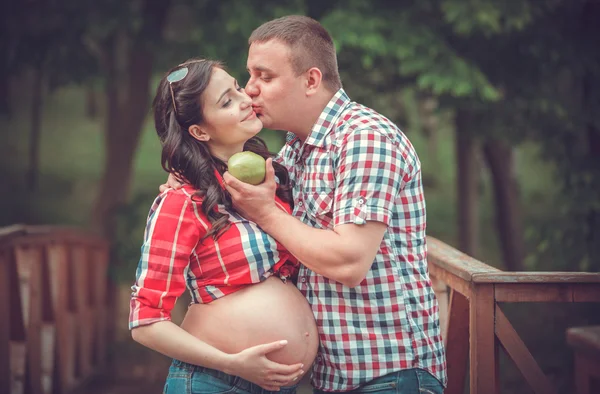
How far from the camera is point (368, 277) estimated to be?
288 centimetres

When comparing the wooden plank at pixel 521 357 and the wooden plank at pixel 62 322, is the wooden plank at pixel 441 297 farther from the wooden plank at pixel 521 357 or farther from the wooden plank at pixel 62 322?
the wooden plank at pixel 62 322

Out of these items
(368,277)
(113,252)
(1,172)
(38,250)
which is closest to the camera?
(368,277)

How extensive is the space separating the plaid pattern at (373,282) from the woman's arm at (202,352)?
0.26m

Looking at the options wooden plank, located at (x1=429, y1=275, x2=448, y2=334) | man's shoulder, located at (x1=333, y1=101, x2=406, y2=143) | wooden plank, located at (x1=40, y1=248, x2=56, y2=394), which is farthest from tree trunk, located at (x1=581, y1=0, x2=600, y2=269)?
man's shoulder, located at (x1=333, y1=101, x2=406, y2=143)

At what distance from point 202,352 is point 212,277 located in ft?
0.88

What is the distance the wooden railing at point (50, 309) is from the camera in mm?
5336

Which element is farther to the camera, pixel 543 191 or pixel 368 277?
pixel 543 191

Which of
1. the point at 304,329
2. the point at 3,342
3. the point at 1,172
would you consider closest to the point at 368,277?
the point at 304,329

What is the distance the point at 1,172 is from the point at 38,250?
53.7 ft

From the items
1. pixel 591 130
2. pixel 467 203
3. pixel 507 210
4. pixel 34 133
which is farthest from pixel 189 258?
pixel 34 133

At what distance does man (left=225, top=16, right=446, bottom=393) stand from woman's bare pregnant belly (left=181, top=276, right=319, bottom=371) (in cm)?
9

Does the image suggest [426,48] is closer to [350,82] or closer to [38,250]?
[350,82]

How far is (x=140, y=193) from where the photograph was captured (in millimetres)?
10781

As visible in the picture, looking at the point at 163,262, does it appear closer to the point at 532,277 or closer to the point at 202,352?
the point at 202,352
